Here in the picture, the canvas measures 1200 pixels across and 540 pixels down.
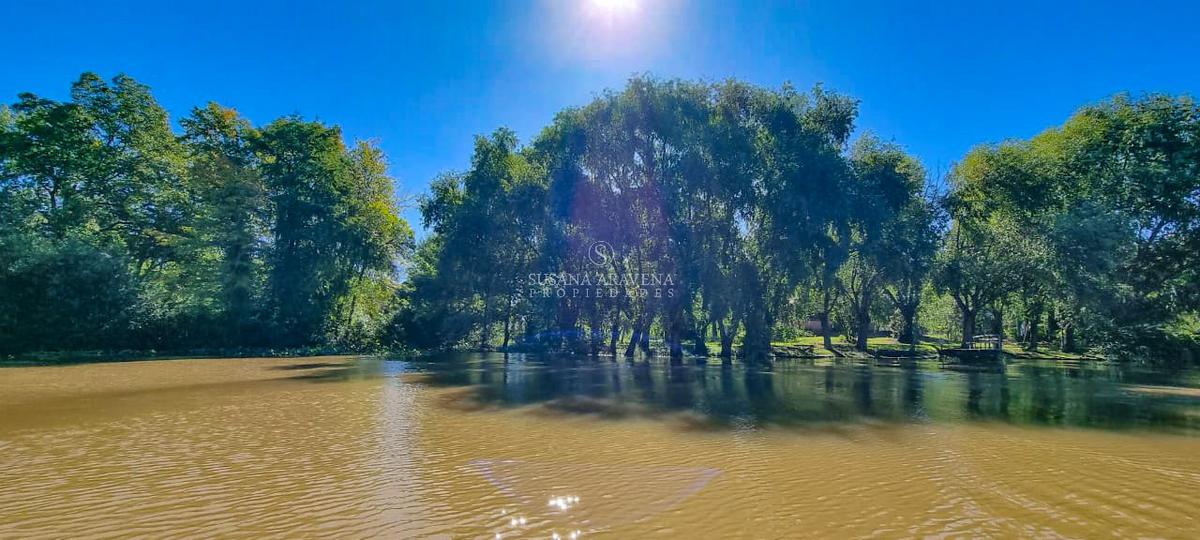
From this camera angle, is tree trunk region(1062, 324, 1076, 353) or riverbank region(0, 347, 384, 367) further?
tree trunk region(1062, 324, 1076, 353)

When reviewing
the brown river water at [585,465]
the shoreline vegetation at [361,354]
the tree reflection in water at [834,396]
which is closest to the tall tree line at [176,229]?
the shoreline vegetation at [361,354]

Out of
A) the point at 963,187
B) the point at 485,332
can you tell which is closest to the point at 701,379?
the point at 485,332

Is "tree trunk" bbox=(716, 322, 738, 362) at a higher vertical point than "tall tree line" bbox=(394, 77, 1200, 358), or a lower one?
lower

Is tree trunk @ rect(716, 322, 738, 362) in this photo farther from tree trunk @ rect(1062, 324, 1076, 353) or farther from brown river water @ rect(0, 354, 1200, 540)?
tree trunk @ rect(1062, 324, 1076, 353)

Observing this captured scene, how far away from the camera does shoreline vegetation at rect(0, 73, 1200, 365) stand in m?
32.4

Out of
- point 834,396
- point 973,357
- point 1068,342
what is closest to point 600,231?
point 834,396

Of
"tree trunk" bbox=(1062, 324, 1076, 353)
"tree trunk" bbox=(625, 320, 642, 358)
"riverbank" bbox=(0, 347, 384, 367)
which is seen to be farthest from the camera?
"tree trunk" bbox=(1062, 324, 1076, 353)

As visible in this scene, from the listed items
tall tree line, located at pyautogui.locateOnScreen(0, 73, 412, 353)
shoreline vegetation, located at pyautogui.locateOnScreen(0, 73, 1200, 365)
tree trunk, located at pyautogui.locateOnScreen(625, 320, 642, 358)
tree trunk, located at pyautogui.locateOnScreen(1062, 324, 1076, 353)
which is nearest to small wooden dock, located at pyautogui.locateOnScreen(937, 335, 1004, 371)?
shoreline vegetation, located at pyautogui.locateOnScreen(0, 73, 1200, 365)

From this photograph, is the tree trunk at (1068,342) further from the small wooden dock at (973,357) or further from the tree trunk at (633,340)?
the tree trunk at (633,340)

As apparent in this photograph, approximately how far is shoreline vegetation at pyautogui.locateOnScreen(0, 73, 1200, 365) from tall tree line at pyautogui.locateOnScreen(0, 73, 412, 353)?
168 mm

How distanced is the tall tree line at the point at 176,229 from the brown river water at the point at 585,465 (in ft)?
66.8

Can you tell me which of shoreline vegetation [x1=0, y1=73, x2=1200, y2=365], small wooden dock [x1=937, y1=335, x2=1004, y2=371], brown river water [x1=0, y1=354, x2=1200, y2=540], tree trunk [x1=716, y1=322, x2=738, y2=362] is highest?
shoreline vegetation [x1=0, y1=73, x2=1200, y2=365]

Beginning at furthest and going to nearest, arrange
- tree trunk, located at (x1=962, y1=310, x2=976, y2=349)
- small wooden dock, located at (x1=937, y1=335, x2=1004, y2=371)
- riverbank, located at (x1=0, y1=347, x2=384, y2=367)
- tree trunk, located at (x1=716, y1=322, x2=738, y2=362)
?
tree trunk, located at (x1=962, y1=310, x2=976, y2=349) < tree trunk, located at (x1=716, y1=322, x2=738, y2=362) < small wooden dock, located at (x1=937, y1=335, x2=1004, y2=371) < riverbank, located at (x1=0, y1=347, x2=384, y2=367)

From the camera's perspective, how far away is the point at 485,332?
46500mm
